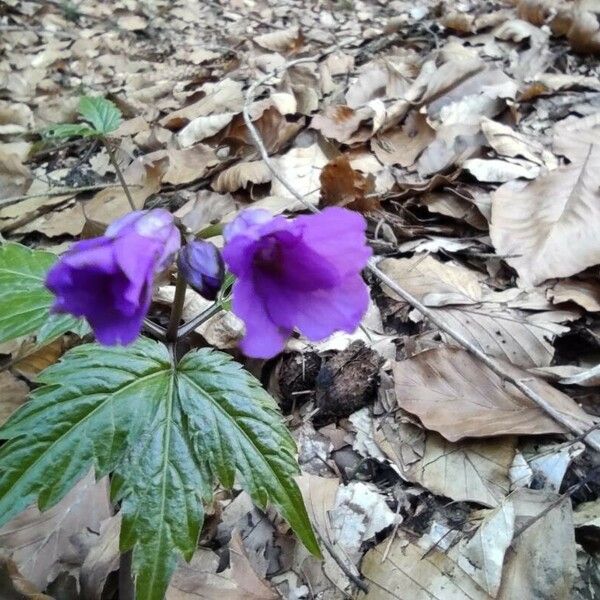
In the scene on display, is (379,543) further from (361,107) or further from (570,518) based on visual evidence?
(361,107)

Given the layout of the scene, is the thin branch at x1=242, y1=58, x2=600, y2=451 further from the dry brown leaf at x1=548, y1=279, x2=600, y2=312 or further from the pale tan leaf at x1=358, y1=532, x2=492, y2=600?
the pale tan leaf at x1=358, y1=532, x2=492, y2=600

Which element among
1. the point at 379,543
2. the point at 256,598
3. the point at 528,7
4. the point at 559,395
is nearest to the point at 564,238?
the point at 559,395

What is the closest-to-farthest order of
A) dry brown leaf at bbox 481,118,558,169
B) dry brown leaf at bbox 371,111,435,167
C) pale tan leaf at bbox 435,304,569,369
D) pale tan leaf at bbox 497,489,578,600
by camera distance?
pale tan leaf at bbox 497,489,578,600 → pale tan leaf at bbox 435,304,569,369 → dry brown leaf at bbox 481,118,558,169 → dry brown leaf at bbox 371,111,435,167

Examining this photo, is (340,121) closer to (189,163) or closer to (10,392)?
(189,163)

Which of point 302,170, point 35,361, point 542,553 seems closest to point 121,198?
point 302,170

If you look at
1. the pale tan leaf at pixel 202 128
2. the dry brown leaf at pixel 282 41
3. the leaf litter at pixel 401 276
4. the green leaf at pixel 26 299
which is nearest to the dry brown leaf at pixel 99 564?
the leaf litter at pixel 401 276

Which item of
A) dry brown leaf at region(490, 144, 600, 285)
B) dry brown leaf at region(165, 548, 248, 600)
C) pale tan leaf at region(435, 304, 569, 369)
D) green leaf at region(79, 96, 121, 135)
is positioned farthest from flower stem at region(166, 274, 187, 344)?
green leaf at region(79, 96, 121, 135)
